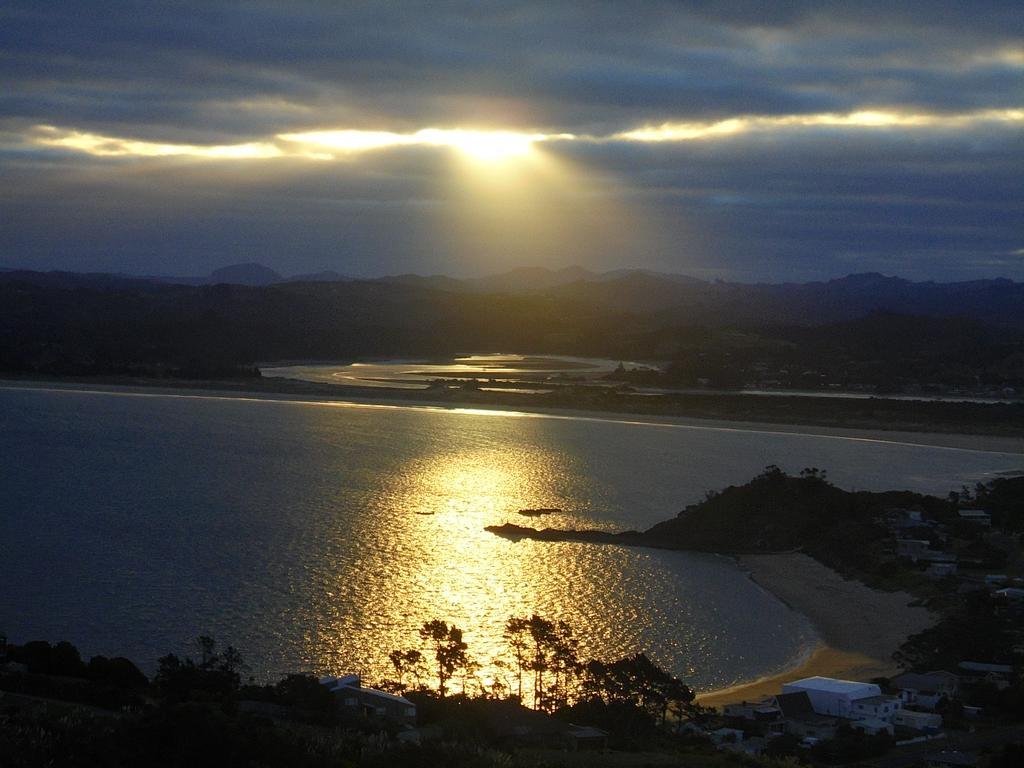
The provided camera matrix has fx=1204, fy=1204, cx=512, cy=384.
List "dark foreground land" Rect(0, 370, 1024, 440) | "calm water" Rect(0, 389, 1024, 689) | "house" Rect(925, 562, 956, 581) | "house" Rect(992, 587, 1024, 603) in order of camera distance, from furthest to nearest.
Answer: "dark foreground land" Rect(0, 370, 1024, 440) < "house" Rect(925, 562, 956, 581) < "house" Rect(992, 587, 1024, 603) < "calm water" Rect(0, 389, 1024, 689)

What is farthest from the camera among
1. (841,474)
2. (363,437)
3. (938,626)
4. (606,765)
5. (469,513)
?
(363,437)

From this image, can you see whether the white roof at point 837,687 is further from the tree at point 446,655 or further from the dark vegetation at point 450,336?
the dark vegetation at point 450,336

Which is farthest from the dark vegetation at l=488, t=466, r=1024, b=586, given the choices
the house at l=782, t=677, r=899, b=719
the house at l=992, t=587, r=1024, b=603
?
the house at l=782, t=677, r=899, b=719

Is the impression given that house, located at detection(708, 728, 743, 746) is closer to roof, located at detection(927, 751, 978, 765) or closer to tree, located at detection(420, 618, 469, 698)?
roof, located at detection(927, 751, 978, 765)

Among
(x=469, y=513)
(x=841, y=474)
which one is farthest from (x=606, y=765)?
(x=841, y=474)

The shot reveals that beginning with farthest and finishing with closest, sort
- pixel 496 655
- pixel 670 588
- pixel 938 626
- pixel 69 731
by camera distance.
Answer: pixel 670 588 < pixel 938 626 < pixel 496 655 < pixel 69 731

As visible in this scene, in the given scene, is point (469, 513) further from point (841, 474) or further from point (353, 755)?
point (353, 755)

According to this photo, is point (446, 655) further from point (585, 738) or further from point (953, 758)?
point (953, 758)
